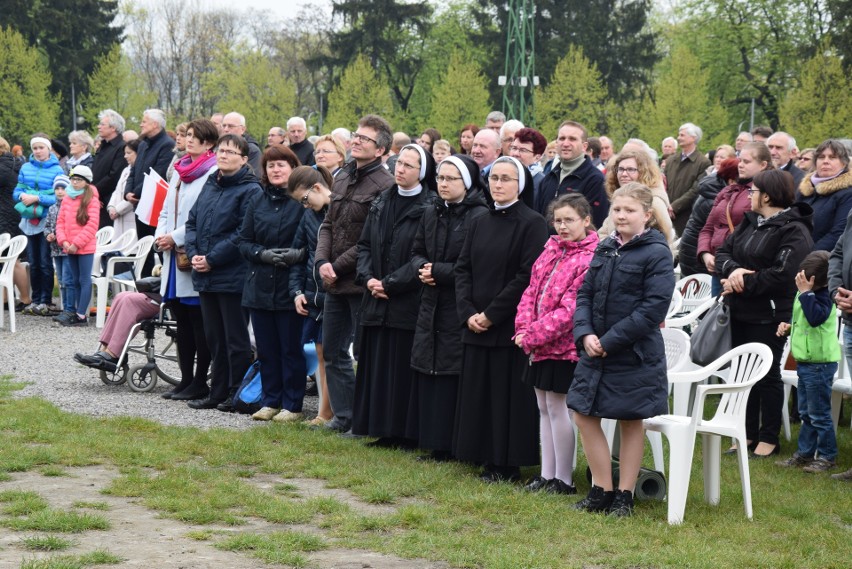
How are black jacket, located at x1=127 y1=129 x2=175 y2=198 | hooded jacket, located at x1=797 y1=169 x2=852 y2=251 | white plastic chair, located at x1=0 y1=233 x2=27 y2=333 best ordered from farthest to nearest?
white plastic chair, located at x1=0 y1=233 x2=27 y2=333 < black jacket, located at x1=127 y1=129 x2=175 y2=198 < hooded jacket, located at x1=797 y1=169 x2=852 y2=251

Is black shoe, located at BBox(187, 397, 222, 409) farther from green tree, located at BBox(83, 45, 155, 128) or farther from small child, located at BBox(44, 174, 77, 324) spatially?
green tree, located at BBox(83, 45, 155, 128)

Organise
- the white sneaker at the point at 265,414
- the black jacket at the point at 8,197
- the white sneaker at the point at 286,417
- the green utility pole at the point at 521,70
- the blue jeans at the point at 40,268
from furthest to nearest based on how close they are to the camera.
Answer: the green utility pole at the point at 521,70, the black jacket at the point at 8,197, the blue jeans at the point at 40,268, the white sneaker at the point at 265,414, the white sneaker at the point at 286,417

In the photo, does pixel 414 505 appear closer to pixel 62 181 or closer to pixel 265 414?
pixel 265 414

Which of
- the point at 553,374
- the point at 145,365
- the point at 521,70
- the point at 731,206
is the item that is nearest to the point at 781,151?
the point at 731,206

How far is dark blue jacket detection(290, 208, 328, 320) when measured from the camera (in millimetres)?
9070

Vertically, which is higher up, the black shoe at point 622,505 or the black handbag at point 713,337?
the black handbag at point 713,337

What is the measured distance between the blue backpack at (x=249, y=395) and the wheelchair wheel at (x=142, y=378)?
133 cm

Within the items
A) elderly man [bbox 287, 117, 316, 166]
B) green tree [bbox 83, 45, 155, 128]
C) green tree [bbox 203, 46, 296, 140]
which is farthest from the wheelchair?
green tree [bbox 203, 46, 296, 140]

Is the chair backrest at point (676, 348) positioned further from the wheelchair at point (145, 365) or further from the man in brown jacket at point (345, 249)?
the wheelchair at point (145, 365)

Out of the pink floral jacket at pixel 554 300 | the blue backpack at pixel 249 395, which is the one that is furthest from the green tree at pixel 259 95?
the pink floral jacket at pixel 554 300

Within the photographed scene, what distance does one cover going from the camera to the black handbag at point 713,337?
8.12 metres

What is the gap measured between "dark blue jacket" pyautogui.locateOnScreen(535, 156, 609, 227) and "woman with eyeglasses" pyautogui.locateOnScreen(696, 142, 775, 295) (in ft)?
3.12

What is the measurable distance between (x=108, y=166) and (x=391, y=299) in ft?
29.5

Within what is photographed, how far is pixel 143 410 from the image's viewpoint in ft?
32.0
